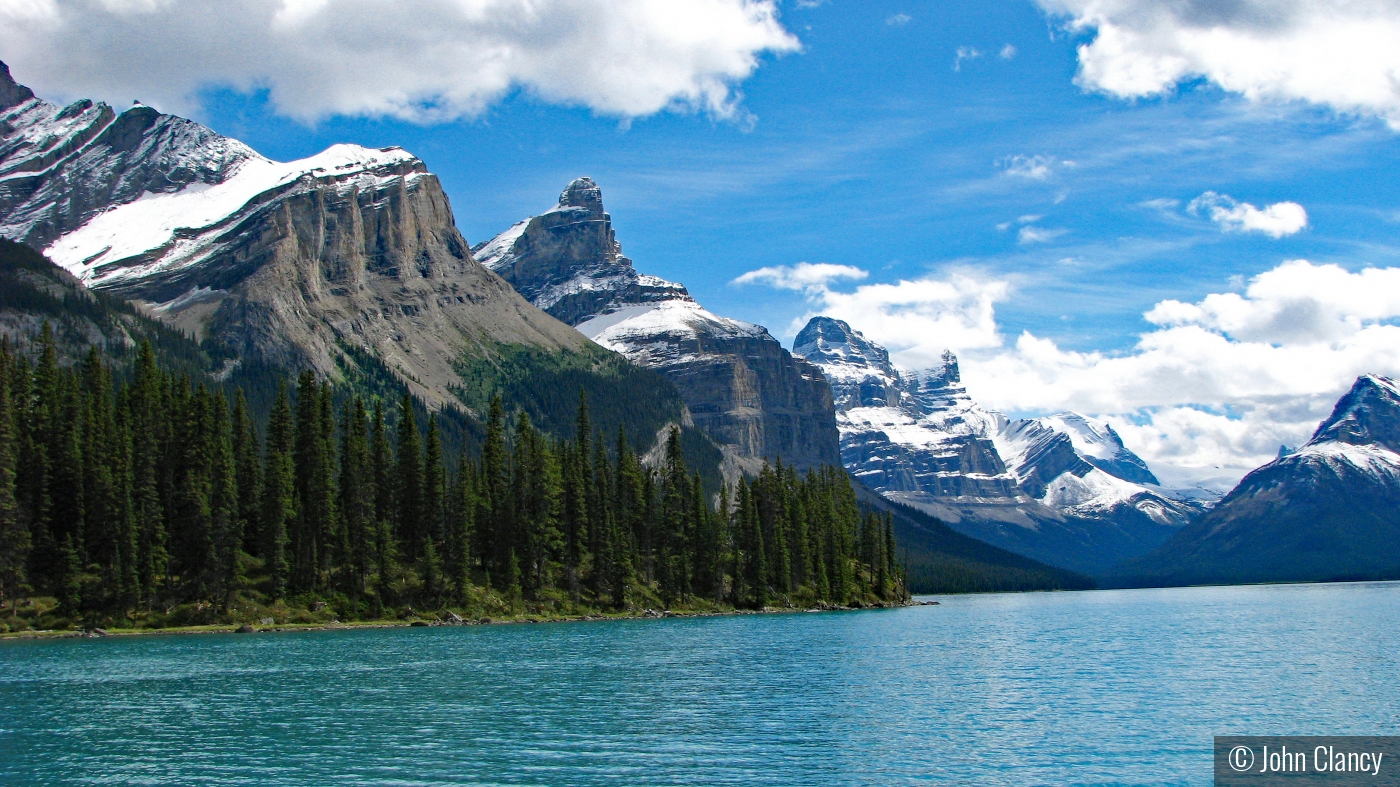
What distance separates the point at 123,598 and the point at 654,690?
7699 centimetres

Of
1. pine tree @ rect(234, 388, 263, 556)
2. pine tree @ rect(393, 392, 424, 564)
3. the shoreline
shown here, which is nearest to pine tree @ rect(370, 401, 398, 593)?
pine tree @ rect(393, 392, 424, 564)

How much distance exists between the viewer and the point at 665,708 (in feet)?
209

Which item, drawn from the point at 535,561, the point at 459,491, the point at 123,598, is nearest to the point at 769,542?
the point at 535,561

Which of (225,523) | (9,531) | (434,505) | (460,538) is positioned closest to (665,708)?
(225,523)

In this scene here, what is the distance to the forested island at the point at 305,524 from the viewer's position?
124 meters

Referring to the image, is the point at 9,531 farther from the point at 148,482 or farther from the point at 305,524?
the point at 305,524

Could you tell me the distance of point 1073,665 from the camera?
87.2 meters

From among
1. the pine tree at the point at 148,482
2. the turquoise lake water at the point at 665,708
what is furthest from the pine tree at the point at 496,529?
the pine tree at the point at 148,482

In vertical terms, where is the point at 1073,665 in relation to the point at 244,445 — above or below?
below

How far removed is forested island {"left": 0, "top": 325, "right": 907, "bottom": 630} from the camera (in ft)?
405

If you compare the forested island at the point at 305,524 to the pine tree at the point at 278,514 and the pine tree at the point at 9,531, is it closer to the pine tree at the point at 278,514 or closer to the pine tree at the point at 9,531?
the pine tree at the point at 9,531

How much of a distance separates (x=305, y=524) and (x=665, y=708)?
85774 mm

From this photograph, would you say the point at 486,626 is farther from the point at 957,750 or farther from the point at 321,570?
the point at 957,750

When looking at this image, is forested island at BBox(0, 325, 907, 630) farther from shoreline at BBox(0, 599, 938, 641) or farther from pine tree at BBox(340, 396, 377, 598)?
shoreline at BBox(0, 599, 938, 641)
